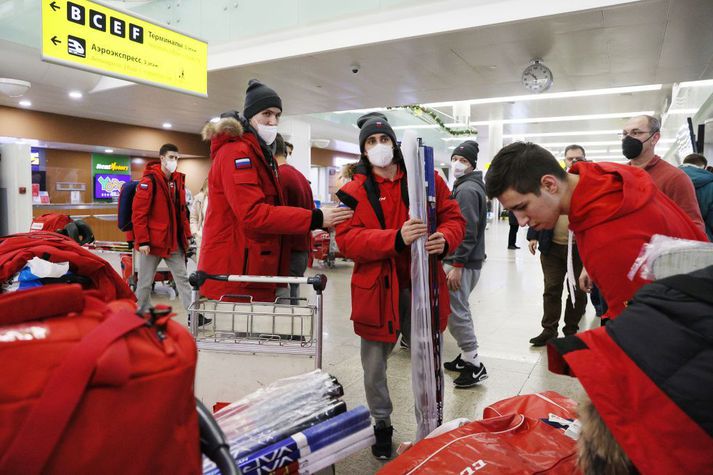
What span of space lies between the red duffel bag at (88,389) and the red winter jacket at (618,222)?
1.26m

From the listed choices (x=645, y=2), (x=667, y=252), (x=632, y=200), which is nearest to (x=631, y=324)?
(x=667, y=252)

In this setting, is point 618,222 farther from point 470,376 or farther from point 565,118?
point 565,118

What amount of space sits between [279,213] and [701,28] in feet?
21.5

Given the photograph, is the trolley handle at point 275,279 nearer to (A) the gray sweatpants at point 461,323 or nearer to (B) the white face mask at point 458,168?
(A) the gray sweatpants at point 461,323

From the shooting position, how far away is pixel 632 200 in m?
1.51

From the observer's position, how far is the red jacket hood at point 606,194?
4.99 ft

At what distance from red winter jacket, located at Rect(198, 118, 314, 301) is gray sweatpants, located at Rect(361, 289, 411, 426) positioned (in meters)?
0.60

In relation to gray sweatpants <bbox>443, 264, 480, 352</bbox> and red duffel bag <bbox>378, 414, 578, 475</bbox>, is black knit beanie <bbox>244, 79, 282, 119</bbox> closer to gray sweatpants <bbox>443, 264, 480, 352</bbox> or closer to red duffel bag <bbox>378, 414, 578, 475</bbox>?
gray sweatpants <bbox>443, 264, 480, 352</bbox>

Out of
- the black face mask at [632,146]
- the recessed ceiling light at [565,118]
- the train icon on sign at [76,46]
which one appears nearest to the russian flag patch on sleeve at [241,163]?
the black face mask at [632,146]

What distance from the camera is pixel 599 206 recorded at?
1572 millimetres

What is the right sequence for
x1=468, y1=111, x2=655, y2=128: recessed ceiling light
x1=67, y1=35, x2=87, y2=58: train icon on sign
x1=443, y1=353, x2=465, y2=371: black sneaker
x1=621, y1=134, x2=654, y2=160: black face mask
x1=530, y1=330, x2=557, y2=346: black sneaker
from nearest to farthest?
x1=621, y1=134, x2=654, y2=160: black face mask, x1=443, y1=353, x2=465, y2=371: black sneaker, x1=530, y1=330, x2=557, y2=346: black sneaker, x1=67, y1=35, x2=87, y2=58: train icon on sign, x1=468, y1=111, x2=655, y2=128: recessed ceiling light

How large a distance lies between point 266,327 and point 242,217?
0.64m

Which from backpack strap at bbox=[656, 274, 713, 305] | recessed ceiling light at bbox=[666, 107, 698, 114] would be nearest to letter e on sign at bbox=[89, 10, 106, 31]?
backpack strap at bbox=[656, 274, 713, 305]

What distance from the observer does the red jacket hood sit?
1.52 metres
